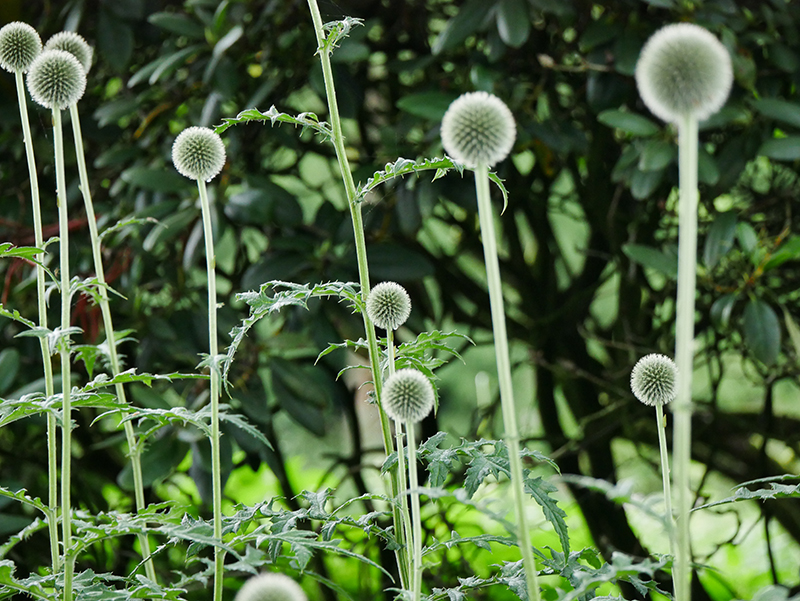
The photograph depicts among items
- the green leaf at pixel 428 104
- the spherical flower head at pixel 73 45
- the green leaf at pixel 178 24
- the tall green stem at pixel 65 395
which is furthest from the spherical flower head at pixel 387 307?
the green leaf at pixel 178 24

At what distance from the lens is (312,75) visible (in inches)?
56.4

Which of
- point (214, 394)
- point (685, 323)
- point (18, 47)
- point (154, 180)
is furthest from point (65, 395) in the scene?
point (154, 180)

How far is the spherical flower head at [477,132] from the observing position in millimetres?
595

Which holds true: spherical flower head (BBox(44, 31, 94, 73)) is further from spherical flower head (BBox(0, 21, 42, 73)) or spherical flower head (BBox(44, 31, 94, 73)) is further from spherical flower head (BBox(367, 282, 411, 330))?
spherical flower head (BBox(367, 282, 411, 330))

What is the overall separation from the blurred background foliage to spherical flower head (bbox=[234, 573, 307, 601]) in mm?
710

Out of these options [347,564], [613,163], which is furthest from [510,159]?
[347,564]

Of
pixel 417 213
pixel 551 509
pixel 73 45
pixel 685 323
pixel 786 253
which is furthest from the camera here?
pixel 417 213

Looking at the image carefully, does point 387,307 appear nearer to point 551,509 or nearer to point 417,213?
point 551,509

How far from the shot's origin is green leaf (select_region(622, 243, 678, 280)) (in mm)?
1418

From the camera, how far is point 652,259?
1427 millimetres

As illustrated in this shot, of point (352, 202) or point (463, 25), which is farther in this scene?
point (463, 25)

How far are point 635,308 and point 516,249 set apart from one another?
0.33m

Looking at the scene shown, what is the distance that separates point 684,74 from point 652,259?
0.94 metres

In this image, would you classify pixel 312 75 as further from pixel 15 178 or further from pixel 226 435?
pixel 15 178
